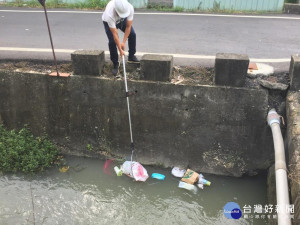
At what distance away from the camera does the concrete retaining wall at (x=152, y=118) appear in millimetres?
5113

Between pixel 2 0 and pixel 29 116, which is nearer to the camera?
pixel 29 116

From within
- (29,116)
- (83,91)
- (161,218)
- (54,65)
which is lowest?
(161,218)

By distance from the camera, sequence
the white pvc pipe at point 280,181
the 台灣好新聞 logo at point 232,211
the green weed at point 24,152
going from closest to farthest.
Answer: the white pvc pipe at point 280,181, the 台灣好新聞 logo at point 232,211, the green weed at point 24,152

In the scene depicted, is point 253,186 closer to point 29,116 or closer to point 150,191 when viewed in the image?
point 150,191

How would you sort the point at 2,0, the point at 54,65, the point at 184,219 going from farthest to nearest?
the point at 2,0 → the point at 54,65 → the point at 184,219

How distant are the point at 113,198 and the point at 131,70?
225 centimetres

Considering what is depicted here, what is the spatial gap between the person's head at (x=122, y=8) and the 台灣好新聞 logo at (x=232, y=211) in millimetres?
3466

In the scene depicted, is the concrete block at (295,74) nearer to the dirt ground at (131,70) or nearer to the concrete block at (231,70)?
the concrete block at (231,70)

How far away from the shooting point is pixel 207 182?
17.4ft

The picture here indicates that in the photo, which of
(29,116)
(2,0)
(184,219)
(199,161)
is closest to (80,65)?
(29,116)

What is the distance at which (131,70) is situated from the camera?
18.1ft

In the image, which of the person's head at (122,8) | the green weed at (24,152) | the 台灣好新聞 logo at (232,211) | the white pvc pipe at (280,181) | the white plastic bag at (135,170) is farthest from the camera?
the green weed at (24,152)

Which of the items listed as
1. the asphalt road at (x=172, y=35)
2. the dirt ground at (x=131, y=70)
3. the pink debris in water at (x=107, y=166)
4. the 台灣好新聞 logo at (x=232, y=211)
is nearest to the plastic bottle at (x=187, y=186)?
the 台灣好新聞 logo at (x=232, y=211)

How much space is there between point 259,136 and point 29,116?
4.25 metres
